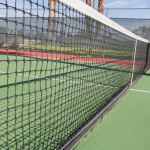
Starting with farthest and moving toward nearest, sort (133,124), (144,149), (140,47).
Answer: (140,47) < (133,124) < (144,149)

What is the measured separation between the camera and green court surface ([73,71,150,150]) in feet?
6.63

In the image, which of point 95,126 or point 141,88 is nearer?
point 95,126

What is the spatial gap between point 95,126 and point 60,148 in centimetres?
70

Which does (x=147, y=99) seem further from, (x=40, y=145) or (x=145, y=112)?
(x=40, y=145)

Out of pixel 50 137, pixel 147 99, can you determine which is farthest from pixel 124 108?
pixel 50 137

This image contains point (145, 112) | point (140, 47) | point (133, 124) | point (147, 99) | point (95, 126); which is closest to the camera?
point (95, 126)

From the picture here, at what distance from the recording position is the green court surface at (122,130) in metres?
2.02

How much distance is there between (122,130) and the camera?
238 centimetres

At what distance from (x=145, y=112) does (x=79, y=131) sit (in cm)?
140

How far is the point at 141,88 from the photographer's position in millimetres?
4699

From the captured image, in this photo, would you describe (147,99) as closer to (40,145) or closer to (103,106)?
(103,106)

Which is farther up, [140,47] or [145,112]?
[140,47]

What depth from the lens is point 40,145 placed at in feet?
6.20

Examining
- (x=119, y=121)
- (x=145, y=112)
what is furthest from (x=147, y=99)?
(x=119, y=121)
